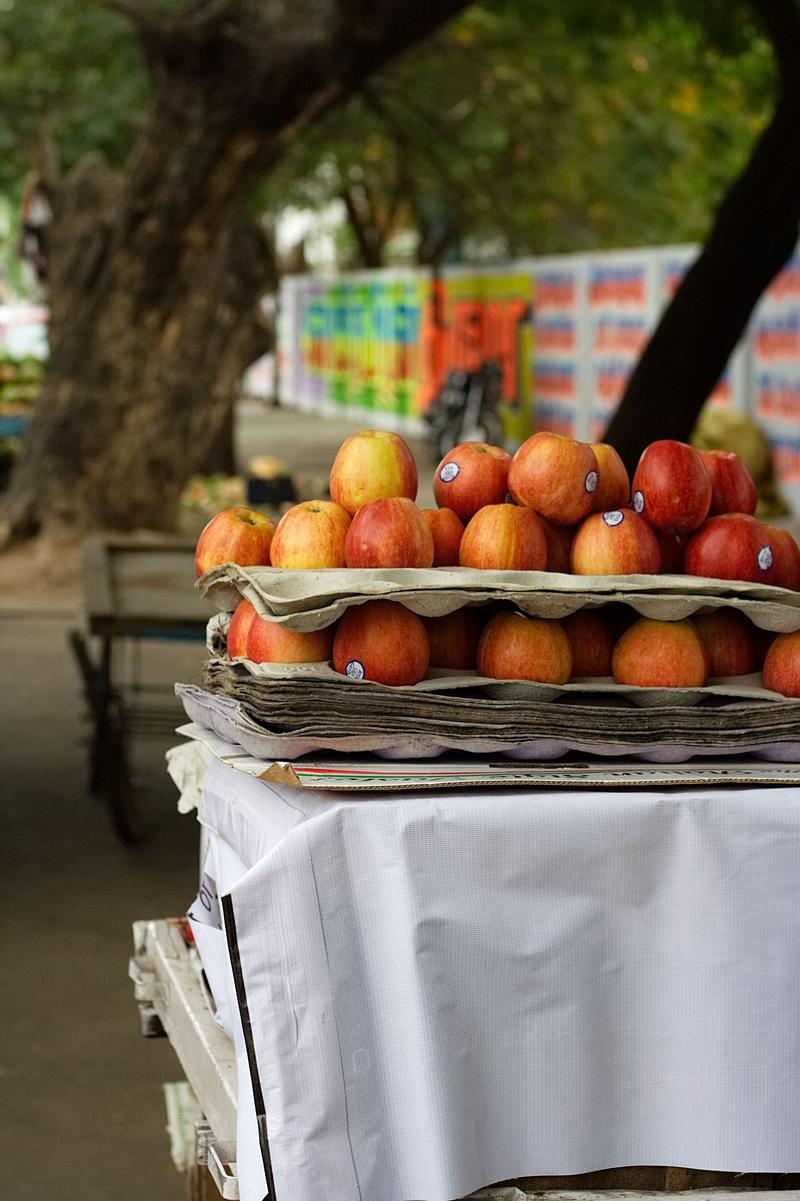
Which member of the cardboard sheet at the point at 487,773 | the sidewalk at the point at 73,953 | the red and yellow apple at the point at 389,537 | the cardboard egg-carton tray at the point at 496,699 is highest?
the red and yellow apple at the point at 389,537

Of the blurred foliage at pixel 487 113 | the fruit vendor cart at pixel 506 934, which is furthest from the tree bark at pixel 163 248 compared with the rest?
the fruit vendor cart at pixel 506 934

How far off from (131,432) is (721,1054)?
10426 mm

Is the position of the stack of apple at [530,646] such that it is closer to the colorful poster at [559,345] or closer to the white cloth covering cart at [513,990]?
the white cloth covering cart at [513,990]

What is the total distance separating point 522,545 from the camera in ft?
8.57

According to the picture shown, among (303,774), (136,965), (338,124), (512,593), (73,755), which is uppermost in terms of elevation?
(338,124)

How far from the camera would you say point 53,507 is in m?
12.5

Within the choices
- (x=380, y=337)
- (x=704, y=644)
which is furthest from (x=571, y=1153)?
(x=380, y=337)

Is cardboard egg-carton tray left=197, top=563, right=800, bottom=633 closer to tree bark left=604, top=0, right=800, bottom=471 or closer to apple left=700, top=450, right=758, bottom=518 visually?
Answer: apple left=700, top=450, right=758, bottom=518

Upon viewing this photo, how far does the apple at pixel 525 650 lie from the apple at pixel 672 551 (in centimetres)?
29

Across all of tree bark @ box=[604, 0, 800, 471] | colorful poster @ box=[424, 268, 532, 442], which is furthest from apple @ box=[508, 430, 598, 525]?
colorful poster @ box=[424, 268, 532, 442]

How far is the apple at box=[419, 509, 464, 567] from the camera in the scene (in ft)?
9.05

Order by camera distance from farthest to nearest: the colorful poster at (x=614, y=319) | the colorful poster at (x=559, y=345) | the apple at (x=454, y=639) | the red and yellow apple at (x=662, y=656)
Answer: the colorful poster at (x=559, y=345) → the colorful poster at (x=614, y=319) → the apple at (x=454, y=639) → the red and yellow apple at (x=662, y=656)

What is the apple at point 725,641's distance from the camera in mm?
2662

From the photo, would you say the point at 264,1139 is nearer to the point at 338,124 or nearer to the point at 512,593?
the point at 512,593
